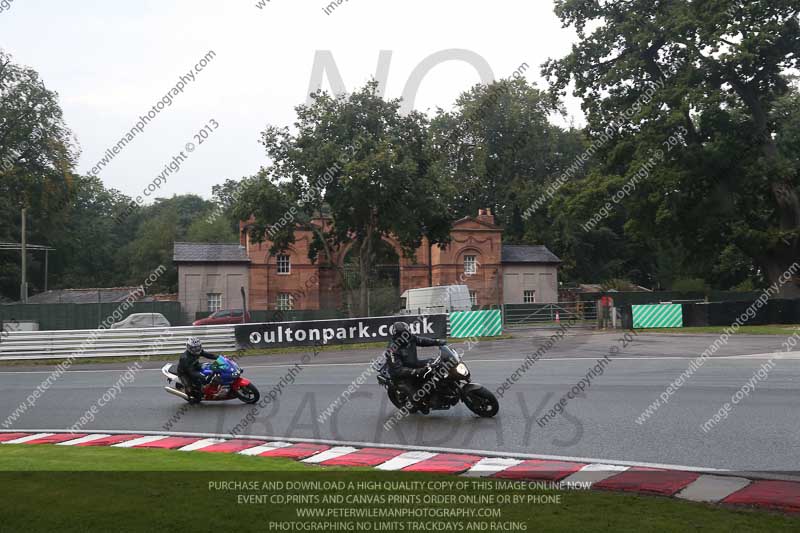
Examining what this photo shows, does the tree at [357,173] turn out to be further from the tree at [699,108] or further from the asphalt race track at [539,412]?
the asphalt race track at [539,412]

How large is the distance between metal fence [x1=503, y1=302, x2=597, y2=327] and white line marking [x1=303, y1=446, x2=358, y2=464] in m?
38.3

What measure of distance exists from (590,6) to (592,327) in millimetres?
18049

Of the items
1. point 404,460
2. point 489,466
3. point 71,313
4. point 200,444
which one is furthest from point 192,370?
point 71,313

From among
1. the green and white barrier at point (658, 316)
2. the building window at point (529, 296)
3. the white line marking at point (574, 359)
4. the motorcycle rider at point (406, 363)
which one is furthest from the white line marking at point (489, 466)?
the building window at point (529, 296)

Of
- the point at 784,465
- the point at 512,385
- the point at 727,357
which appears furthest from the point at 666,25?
the point at 784,465

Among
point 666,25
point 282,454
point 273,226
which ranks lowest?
point 282,454

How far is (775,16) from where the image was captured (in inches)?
1523

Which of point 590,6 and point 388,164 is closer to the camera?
point 388,164

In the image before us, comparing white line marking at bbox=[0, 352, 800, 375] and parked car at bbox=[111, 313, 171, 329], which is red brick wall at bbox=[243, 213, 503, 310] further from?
white line marking at bbox=[0, 352, 800, 375]

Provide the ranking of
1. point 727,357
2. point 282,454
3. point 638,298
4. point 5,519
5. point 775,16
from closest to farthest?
point 5,519 < point 282,454 < point 727,357 < point 775,16 < point 638,298

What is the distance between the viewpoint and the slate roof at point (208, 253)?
5462 centimetres

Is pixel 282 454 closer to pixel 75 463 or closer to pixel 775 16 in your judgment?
pixel 75 463

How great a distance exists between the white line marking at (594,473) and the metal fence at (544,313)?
130 feet

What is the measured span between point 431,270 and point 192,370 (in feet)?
152
